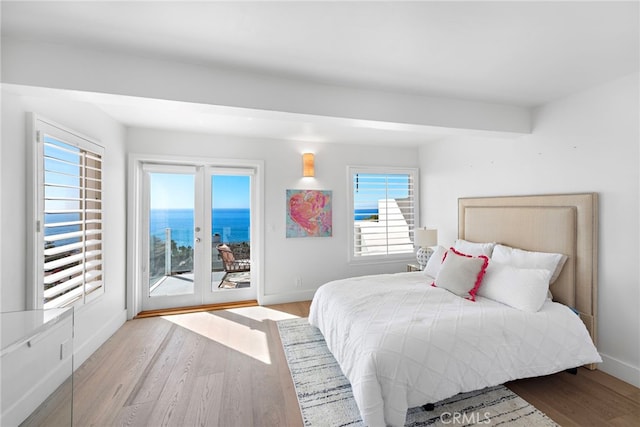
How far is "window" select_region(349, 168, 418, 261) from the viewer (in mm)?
4461

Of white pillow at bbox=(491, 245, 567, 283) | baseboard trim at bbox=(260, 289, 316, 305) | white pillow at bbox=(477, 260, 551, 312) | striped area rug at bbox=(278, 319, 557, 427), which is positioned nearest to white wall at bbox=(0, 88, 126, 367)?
baseboard trim at bbox=(260, 289, 316, 305)

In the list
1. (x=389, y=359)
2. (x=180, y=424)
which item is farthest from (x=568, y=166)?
(x=180, y=424)

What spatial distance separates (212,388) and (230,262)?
2.03 meters

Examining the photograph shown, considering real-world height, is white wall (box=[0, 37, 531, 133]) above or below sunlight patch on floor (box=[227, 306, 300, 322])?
above

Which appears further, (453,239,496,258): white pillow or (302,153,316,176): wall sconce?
(302,153,316,176): wall sconce

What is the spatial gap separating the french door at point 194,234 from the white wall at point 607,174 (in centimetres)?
344

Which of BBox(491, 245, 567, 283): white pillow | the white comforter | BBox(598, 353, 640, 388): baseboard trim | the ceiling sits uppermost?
the ceiling

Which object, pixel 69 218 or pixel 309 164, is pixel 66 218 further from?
pixel 309 164

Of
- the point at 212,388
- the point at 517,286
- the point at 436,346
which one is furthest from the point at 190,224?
the point at 517,286

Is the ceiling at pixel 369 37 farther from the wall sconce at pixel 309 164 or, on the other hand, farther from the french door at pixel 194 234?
the french door at pixel 194 234

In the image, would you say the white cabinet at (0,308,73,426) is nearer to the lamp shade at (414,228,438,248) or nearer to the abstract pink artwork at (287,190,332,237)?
the abstract pink artwork at (287,190,332,237)

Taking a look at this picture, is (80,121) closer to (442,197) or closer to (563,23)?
(563,23)

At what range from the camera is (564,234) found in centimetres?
259

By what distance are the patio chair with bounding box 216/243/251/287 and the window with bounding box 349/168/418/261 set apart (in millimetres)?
1625
